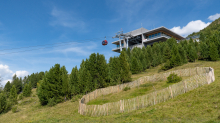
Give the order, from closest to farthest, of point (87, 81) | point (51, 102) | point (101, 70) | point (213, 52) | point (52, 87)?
point (51, 102)
point (52, 87)
point (87, 81)
point (101, 70)
point (213, 52)

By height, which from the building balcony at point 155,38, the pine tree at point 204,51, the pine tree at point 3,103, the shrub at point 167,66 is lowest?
the pine tree at point 3,103

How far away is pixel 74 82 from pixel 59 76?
4.80m

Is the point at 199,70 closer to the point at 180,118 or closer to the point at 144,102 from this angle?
the point at 144,102

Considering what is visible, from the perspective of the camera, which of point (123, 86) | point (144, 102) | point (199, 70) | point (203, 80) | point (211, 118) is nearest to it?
point (211, 118)

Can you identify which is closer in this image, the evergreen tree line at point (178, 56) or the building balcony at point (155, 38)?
the evergreen tree line at point (178, 56)

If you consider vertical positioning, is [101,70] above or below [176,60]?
below

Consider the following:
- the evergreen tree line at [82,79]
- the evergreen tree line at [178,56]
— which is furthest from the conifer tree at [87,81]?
the evergreen tree line at [178,56]

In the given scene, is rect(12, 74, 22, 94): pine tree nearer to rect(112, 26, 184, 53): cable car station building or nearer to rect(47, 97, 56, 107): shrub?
rect(47, 97, 56, 107): shrub

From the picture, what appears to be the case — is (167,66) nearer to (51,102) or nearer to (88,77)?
(88,77)

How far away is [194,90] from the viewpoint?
13336 millimetres

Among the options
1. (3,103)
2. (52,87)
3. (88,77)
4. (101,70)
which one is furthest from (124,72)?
(3,103)

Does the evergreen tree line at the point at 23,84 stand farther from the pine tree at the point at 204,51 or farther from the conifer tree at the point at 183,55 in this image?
the pine tree at the point at 204,51

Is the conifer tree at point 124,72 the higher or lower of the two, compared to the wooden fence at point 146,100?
higher

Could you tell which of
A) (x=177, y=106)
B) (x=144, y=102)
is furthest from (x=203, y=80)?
(x=144, y=102)
